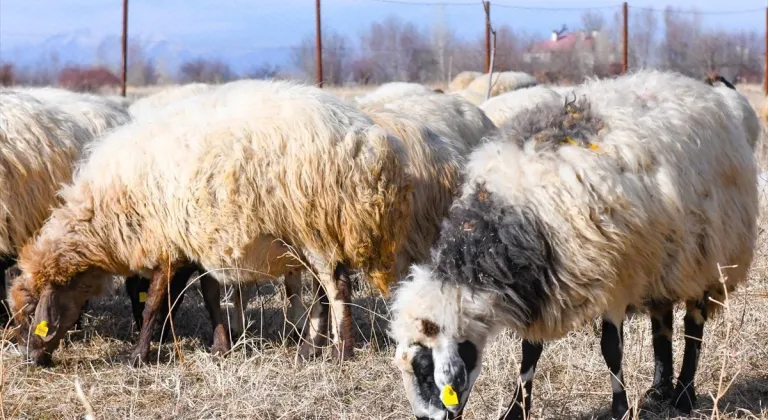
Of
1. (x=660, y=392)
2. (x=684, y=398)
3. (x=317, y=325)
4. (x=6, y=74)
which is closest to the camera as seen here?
(x=684, y=398)

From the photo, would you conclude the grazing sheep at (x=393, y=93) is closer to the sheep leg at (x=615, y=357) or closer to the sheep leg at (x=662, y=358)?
the sheep leg at (x=662, y=358)

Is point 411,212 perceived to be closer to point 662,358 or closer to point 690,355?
point 662,358

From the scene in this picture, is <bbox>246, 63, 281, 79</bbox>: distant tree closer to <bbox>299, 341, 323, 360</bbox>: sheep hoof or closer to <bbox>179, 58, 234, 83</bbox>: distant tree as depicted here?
<bbox>299, 341, 323, 360</bbox>: sheep hoof

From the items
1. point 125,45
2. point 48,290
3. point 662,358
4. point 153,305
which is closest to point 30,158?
point 48,290

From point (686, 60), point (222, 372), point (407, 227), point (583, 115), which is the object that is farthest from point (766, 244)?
point (686, 60)

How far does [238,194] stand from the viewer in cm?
543

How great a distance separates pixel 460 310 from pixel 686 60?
3150 centimetres

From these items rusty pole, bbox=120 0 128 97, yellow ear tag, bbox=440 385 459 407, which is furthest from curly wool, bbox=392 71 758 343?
rusty pole, bbox=120 0 128 97

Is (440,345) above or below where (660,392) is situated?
above

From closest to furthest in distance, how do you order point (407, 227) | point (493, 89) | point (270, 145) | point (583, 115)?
1. point (583, 115)
2. point (270, 145)
3. point (407, 227)
4. point (493, 89)

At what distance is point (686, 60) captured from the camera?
3275 centimetres

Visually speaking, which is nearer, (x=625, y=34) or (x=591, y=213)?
(x=591, y=213)

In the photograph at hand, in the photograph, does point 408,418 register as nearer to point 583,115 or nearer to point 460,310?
point 460,310

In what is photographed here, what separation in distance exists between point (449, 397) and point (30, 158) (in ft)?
13.9
